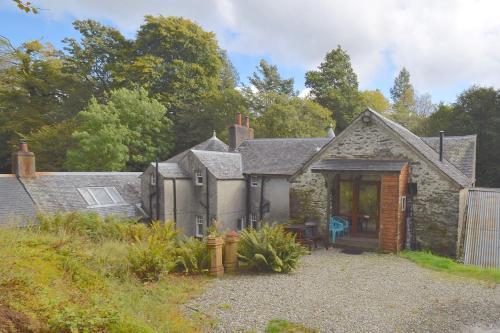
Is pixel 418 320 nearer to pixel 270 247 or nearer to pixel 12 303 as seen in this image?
pixel 270 247

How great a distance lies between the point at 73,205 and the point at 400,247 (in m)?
17.0

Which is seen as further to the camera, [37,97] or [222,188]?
[37,97]

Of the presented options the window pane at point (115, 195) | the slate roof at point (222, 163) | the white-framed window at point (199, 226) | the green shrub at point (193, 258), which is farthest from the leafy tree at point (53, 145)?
the green shrub at point (193, 258)

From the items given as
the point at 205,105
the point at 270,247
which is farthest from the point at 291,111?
the point at 270,247

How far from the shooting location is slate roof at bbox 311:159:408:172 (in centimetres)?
1482

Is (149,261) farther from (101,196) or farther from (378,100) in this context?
(378,100)

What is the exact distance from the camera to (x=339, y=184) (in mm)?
17672

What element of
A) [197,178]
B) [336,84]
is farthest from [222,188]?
[336,84]

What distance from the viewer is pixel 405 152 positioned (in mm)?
15375

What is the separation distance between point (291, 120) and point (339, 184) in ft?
48.4

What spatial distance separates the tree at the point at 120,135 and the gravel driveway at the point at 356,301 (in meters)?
20.1

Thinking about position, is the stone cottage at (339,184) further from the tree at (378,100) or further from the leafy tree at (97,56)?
the tree at (378,100)

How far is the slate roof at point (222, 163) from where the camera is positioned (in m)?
20.4

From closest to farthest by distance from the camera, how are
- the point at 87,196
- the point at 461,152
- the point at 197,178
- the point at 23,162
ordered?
the point at 23,162, the point at 461,152, the point at 87,196, the point at 197,178
